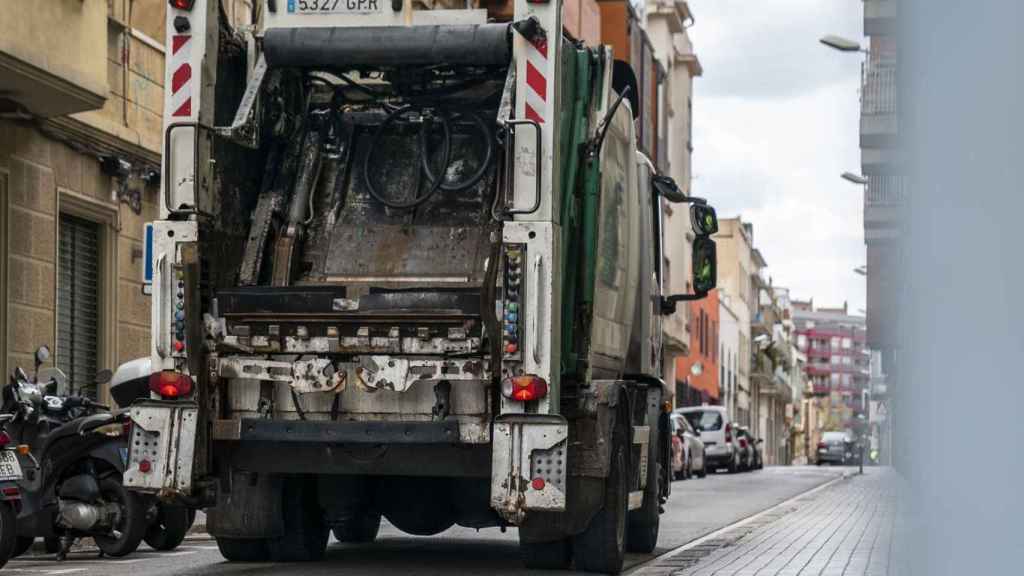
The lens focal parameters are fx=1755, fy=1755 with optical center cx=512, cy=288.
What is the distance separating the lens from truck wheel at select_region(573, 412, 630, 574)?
1066 cm

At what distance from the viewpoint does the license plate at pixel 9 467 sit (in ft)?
33.4

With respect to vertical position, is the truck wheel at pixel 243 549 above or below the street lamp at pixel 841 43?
below

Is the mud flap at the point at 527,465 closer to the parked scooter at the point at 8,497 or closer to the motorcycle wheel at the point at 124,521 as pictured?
the parked scooter at the point at 8,497

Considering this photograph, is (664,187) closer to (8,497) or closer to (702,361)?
(8,497)

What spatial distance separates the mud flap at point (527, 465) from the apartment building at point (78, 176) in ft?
29.1

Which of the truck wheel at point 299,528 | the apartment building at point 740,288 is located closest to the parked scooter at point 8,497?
the truck wheel at point 299,528

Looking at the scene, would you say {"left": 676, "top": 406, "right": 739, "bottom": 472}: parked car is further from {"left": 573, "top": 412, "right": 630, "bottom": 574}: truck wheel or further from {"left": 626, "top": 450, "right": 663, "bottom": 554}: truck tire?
{"left": 573, "top": 412, "right": 630, "bottom": 574}: truck wheel

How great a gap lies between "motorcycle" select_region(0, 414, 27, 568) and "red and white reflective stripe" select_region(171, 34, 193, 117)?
2329 millimetres

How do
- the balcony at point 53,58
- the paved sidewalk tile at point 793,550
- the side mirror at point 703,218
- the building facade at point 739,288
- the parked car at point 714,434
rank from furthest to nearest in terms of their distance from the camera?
the building facade at point 739,288
the parked car at point 714,434
the balcony at point 53,58
the side mirror at point 703,218
the paved sidewalk tile at point 793,550

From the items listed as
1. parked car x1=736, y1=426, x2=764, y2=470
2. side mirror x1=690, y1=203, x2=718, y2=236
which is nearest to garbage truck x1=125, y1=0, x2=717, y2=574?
side mirror x1=690, y1=203, x2=718, y2=236

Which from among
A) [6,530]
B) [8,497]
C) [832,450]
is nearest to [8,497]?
[8,497]

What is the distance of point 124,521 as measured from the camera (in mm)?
11828

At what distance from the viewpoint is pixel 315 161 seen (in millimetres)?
10656

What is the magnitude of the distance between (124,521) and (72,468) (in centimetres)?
50
